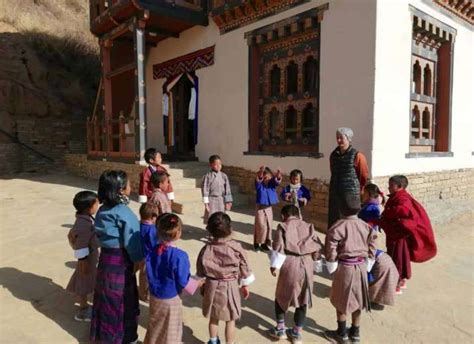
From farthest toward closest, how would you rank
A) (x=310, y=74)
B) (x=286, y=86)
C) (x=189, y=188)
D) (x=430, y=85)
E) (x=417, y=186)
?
1. (x=189, y=188)
2. (x=286, y=86)
3. (x=430, y=85)
4. (x=310, y=74)
5. (x=417, y=186)

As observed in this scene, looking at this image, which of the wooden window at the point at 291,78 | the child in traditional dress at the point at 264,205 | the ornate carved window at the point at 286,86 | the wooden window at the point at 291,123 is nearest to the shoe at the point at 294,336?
the child in traditional dress at the point at 264,205

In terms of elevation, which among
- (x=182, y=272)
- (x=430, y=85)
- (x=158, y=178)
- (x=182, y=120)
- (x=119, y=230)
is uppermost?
(x=430, y=85)

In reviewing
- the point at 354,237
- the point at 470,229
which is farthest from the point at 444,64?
the point at 354,237

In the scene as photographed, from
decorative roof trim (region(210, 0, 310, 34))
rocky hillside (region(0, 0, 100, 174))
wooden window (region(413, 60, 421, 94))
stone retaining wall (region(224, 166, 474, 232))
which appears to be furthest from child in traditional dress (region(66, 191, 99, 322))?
rocky hillside (region(0, 0, 100, 174))

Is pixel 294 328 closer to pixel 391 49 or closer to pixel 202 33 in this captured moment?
pixel 391 49

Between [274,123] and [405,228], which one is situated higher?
[274,123]

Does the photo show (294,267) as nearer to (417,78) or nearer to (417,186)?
(417,186)

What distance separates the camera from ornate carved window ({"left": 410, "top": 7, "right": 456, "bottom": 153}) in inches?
265

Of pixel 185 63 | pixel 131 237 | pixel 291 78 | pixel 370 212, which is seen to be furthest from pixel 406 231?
pixel 185 63

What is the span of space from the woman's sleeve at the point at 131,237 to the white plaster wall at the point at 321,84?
436cm

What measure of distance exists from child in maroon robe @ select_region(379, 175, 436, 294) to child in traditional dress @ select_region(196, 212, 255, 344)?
1.90 metres

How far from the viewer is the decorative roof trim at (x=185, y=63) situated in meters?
8.84

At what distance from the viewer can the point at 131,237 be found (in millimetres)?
2549

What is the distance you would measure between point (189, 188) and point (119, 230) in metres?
5.16
